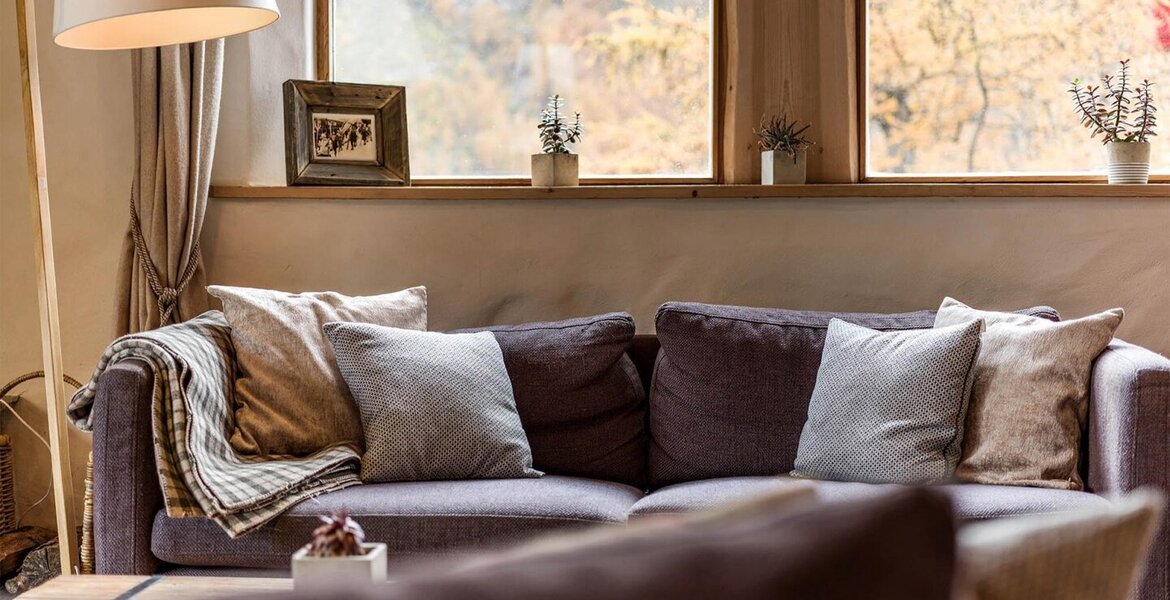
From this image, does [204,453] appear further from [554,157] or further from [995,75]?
[995,75]

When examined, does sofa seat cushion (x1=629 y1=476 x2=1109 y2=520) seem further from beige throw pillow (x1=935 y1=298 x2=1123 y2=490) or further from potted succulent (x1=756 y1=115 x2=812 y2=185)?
potted succulent (x1=756 y1=115 x2=812 y2=185)

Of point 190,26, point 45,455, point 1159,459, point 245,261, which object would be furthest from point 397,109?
point 1159,459

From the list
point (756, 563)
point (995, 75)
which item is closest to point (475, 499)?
point (756, 563)

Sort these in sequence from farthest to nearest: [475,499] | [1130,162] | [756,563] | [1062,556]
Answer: [1130,162] → [475,499] → [1062,556] → [756,563]

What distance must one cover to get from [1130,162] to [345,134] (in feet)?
7.89

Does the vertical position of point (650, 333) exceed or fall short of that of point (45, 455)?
it exceeds it

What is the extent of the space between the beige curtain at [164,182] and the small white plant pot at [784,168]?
1716mm

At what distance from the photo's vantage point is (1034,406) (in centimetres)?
244

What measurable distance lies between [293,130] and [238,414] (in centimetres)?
108

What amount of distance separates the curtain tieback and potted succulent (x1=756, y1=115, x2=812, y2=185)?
180 cm

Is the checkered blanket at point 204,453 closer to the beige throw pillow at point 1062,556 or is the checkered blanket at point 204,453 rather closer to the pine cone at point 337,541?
the pine cone at point 337,541

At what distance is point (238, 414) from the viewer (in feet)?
8.68

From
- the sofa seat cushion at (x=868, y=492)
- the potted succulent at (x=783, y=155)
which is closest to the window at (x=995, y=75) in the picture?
the potted succulent at (x=783, y=155)

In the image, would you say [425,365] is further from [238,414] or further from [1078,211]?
[1078,211]
